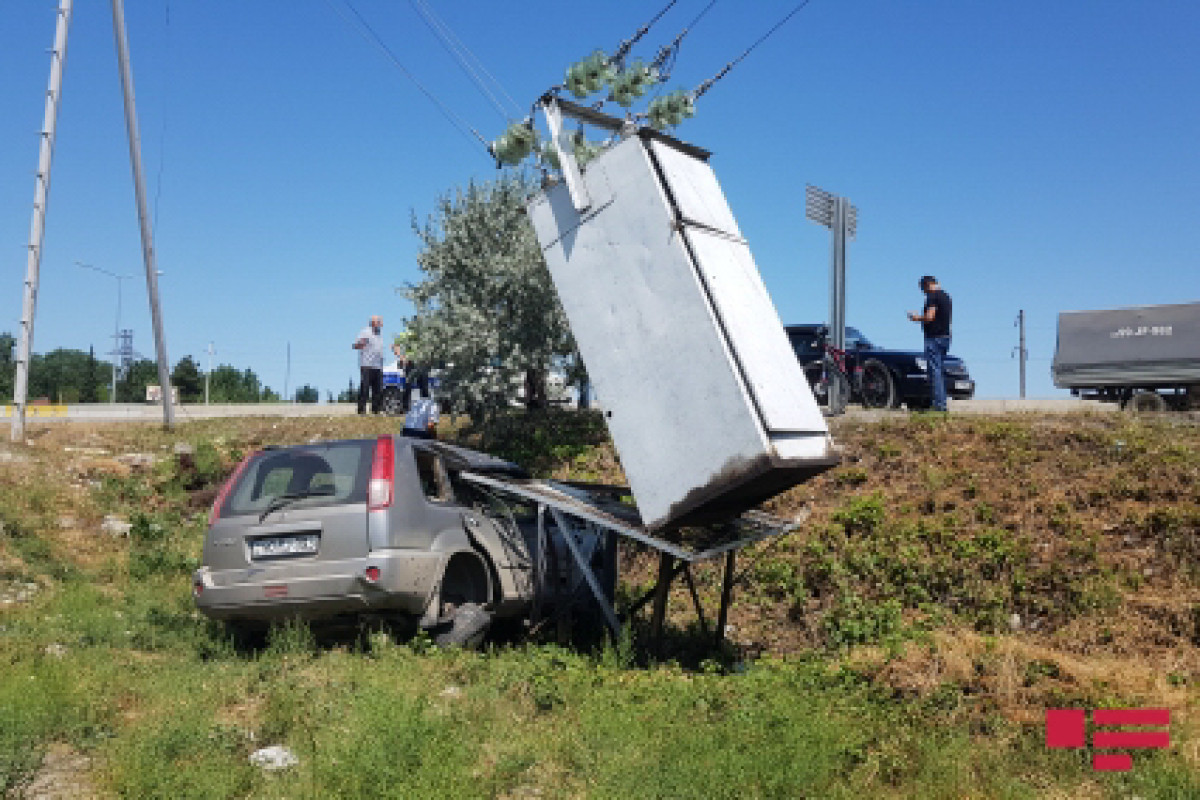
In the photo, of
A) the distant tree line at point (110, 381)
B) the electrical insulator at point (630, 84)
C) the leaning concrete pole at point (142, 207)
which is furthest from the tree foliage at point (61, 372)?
the electrical insulator at point (630, 84)

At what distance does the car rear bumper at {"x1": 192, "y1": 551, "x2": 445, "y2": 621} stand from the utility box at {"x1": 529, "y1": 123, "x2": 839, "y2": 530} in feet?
5.34

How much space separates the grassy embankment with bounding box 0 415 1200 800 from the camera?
4477 mm

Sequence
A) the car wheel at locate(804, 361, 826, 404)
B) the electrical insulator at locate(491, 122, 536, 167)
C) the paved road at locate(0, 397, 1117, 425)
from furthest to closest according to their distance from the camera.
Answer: the car wheel at locate(804, 361, 826, 404) < the paved road at locate(0, 397, 1117, 425) < the electrical insulator at locate(491, 122, 536, 167)

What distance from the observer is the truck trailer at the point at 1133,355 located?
1584cm

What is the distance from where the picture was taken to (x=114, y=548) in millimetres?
11539

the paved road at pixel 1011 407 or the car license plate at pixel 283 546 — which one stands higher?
the paved road at pixel 1011 407

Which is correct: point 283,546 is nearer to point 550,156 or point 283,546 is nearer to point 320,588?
point 320,588

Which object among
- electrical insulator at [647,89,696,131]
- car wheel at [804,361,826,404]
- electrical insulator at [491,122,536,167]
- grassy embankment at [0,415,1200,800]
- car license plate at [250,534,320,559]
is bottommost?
grassy embankment at [0,415,1200,800]

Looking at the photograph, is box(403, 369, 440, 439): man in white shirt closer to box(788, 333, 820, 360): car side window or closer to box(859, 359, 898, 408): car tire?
box(859, 359, 898, 408): car tire

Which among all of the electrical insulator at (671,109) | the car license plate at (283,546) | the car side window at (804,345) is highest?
the electrical insulator at (671,109)

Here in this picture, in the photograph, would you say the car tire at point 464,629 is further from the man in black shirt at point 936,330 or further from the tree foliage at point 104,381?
the tree foliage at point 104,381

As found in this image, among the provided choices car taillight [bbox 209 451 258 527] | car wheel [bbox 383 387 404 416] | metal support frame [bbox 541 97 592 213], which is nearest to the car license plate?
car taillight [bbox 209 451 258 527]

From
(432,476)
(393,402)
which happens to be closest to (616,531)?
(432,476)

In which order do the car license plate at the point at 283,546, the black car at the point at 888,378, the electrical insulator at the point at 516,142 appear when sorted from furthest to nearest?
the black car at the point at 888,378
the electrical insulator at the point at 516,142
the car license plate at the point at 283,546
